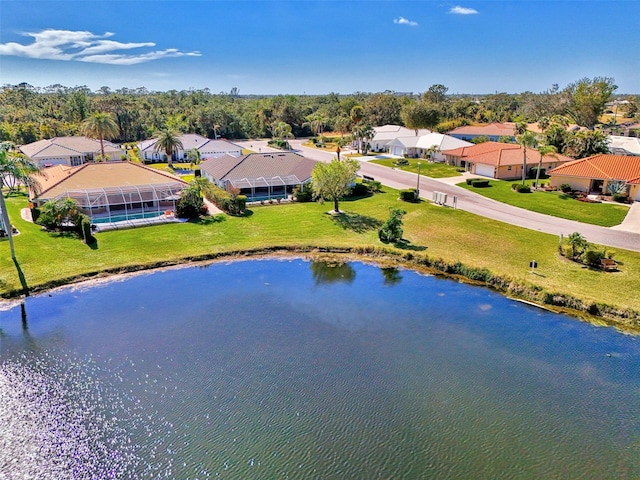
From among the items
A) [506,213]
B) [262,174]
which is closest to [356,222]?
[506,213]

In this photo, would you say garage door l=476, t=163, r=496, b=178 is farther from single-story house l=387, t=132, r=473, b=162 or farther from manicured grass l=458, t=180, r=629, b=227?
single-story house l=387, t=132, r=473, b=162

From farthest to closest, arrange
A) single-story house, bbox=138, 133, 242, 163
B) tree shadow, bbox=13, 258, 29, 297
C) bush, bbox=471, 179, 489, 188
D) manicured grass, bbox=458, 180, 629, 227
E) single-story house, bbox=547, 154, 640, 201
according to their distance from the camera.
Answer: single-story house, bbox=138, 133, 242, 163 → bush, bbox=471, 179, 489, 188 → single-story house, bbox=547, 154, 640, 201 → manicured grass, bbox=458, 180, 629, 227 → tree shadow, bbox=13, 258, 29, 297

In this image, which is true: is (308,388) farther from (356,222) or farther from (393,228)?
(356,222)

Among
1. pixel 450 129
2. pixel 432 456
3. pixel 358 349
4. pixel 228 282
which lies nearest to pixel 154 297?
pixel 228 282

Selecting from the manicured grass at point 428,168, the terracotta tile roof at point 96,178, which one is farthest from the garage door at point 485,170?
the terracotta tile roof at point 96,178

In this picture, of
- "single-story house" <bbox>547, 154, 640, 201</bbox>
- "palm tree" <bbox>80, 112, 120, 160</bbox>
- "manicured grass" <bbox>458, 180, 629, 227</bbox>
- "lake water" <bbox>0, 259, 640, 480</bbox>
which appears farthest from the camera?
"palm tree" <bbox>80, 112, 120, 160</bbox>

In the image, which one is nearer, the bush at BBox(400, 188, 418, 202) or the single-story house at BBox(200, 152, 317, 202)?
the bush at BBox(400, 188, 418, 202)

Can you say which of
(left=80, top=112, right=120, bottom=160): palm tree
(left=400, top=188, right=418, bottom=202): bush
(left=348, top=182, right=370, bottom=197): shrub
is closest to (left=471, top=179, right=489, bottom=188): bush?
(left=400, top=188, right=418, bottom=202): bush

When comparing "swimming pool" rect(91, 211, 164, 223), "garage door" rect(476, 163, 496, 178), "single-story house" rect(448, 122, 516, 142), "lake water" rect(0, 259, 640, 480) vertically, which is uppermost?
"single-story house" rect(448, 122, 516, 142)
